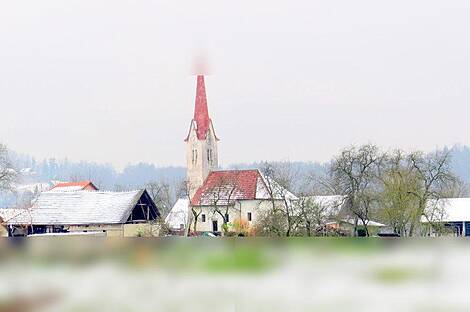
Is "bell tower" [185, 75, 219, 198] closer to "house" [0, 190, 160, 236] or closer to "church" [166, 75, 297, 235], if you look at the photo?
"church" [166, 75, 297, 235]

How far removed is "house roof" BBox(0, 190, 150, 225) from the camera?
18.6 metres

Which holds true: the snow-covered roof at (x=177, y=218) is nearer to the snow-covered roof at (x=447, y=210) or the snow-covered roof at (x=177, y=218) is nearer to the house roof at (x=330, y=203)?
the house roof at (x=330, y=203)

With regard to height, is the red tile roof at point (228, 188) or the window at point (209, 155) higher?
the window at point (209, 155)

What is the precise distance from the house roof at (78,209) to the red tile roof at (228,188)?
9407 mm

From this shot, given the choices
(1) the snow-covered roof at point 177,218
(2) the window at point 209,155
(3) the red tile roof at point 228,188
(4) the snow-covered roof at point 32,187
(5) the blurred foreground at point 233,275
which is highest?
→ (5) the blurred foreground at point 233,275

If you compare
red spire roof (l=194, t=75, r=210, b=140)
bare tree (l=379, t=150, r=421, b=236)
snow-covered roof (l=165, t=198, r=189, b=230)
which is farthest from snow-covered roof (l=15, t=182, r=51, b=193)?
red spire roof (l=194, t=75, r=210, b=140)

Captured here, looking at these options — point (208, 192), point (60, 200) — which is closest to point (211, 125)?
point (208, 192)

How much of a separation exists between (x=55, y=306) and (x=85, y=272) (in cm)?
11

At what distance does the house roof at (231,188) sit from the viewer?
108ft

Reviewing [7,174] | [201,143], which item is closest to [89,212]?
[7,174]

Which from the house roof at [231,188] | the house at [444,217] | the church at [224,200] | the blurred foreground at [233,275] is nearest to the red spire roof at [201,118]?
the church at [224,200]

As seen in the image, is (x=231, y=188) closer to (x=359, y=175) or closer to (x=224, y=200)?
(x=224, y=200)

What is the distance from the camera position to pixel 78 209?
64.5ft

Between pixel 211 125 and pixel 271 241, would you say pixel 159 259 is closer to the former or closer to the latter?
pixel 271 241
